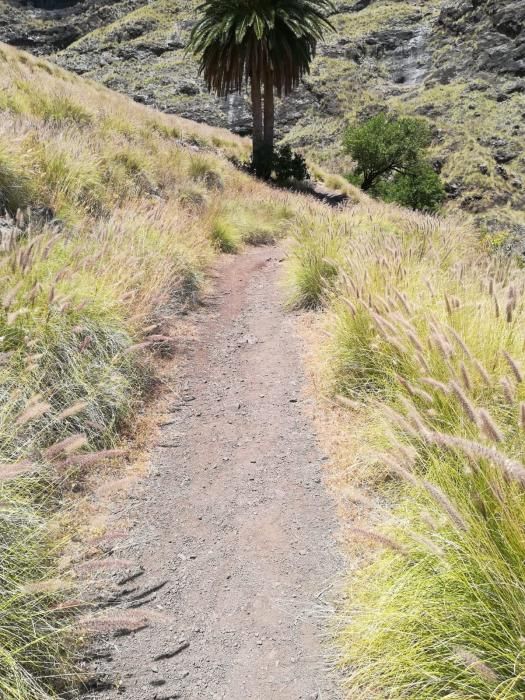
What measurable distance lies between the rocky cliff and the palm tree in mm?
19859

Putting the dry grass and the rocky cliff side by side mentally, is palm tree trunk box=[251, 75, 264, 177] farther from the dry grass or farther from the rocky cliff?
the rocky cliff

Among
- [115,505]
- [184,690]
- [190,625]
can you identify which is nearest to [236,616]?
[190,625]

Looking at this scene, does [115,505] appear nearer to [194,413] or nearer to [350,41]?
[194,413]

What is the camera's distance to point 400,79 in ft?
185

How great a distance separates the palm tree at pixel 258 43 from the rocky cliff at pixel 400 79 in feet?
65.2

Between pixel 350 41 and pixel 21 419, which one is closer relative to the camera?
pixel 21 419

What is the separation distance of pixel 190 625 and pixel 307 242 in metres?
6.08

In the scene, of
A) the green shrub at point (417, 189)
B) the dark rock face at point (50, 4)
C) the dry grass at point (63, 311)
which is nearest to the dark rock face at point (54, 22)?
the dark rock face at point (50, 4)

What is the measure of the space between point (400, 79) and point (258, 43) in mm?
42175

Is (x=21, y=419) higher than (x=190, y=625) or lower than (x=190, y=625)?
higher

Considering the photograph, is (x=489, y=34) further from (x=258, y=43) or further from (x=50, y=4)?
(x=50, y=4)

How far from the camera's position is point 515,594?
1734mm

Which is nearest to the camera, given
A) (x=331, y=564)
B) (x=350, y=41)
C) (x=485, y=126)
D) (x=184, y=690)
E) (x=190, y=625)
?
(x=184, y=690)

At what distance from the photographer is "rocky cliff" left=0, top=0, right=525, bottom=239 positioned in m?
42.0
